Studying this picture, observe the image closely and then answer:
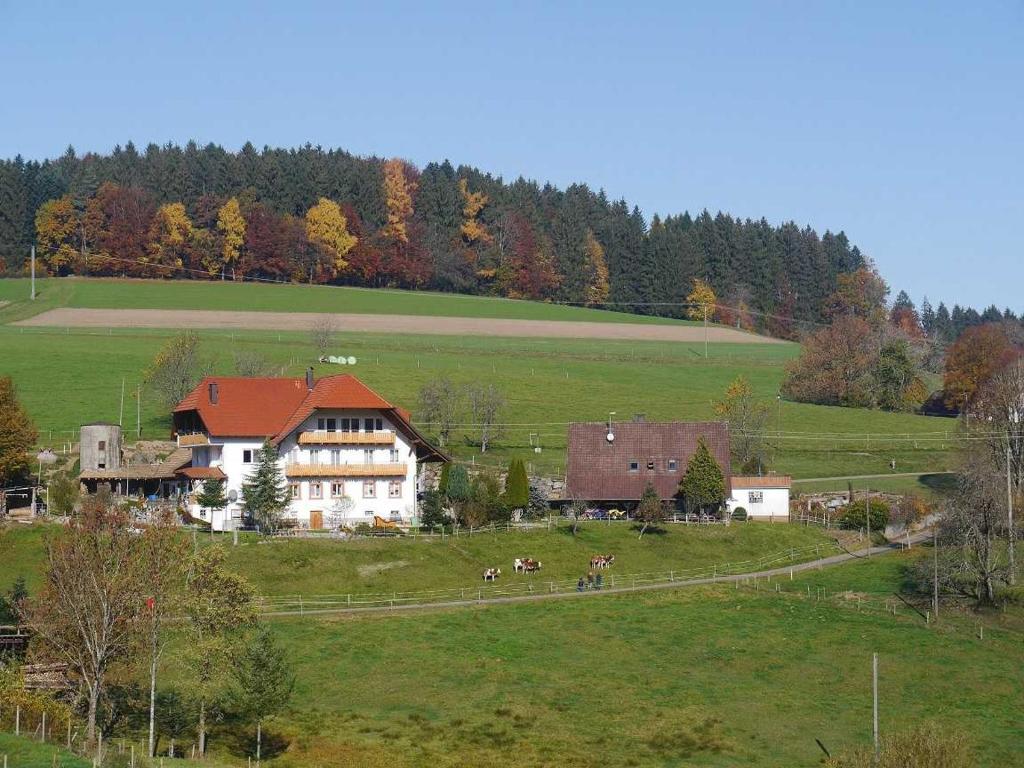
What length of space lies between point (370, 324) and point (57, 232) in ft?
164

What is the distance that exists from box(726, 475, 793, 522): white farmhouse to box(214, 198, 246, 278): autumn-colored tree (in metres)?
107

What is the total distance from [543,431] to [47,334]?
171 feet

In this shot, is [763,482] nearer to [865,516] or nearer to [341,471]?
[865,516]

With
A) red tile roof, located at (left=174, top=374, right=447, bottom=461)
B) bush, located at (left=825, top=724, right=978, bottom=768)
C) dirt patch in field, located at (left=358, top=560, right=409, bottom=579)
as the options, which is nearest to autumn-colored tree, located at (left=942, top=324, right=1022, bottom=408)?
red tile roof, located at (left=174, top=374, right=447, bottom=461)

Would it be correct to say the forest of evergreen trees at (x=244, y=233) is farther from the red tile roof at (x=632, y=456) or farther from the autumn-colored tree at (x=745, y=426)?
the red tile roof at (x=632, y=456)

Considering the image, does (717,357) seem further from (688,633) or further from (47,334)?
(688,633)

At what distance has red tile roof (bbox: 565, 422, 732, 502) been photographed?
84.1m

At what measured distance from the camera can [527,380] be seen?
11738 centimetres

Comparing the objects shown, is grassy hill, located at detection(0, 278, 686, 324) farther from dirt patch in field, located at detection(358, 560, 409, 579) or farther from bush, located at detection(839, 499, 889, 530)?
dirt patch in field, located at detection(358, 560, 409, 579)

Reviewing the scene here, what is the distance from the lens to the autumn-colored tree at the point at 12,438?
75625mm

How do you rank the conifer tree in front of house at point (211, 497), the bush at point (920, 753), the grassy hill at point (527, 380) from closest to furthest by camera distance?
the bush at point (920, 753) < the conifer tree in front of house at point (211, 497) < the grassy hill at point (527, 380)

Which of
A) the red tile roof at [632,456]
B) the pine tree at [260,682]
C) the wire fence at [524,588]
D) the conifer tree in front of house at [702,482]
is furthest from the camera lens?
the red tile roof at [632,456]

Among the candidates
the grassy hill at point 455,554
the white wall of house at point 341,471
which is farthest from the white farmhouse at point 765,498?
the white wall of house at point 341,471

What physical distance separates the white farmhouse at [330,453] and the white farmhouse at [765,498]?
17.5 m
